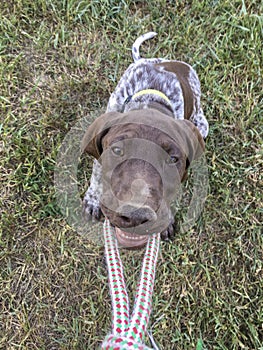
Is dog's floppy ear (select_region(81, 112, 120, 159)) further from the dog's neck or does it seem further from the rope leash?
the rope leash

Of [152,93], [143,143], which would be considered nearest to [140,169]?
[143,143]

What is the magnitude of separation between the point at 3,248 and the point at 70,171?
1.03 m

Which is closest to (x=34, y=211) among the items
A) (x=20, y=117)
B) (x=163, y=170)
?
(x=20, y=117)

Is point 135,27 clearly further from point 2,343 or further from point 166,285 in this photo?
point 2,343

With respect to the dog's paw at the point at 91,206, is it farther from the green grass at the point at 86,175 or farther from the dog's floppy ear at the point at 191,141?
the dog's floppy ear at the point at 191,141

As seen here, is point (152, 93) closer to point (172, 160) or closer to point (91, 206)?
point (172, 160)

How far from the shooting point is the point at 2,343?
163 inches

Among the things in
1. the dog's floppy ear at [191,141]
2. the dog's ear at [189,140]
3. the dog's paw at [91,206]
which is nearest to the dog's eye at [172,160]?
the dog's ear at [189,140]

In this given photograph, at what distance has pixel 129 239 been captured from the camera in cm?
340

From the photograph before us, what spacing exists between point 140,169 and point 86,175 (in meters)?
1.74

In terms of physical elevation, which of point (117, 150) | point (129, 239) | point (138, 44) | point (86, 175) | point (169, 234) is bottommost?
point (169, 234)

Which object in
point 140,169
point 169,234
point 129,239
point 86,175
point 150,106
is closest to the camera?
point 140,169

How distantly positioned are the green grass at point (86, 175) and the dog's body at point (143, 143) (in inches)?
29.1

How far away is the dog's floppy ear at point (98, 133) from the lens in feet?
11.2
